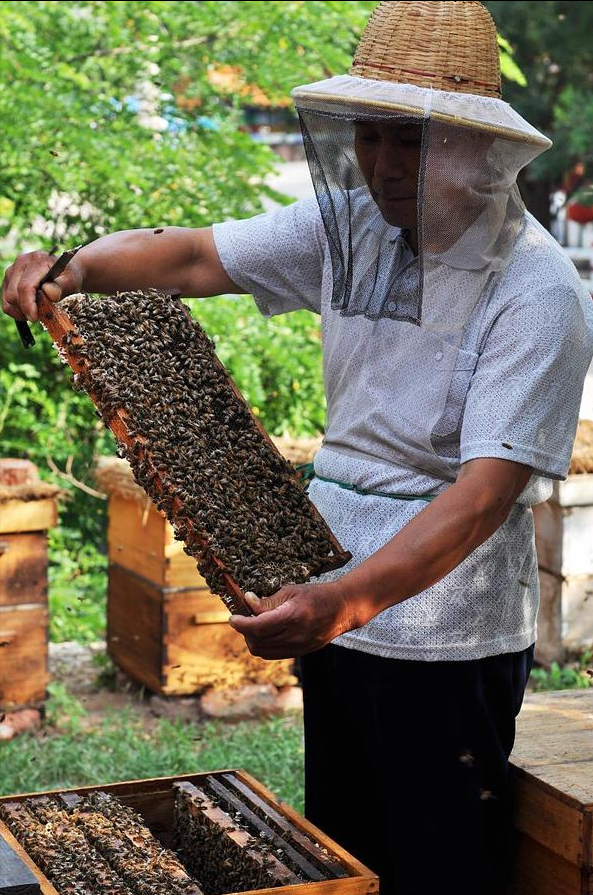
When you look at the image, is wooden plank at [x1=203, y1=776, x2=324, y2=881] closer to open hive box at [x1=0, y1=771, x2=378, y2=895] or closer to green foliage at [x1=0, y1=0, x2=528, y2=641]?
open hive box at [x1=0, y1=771, x2=378, y2=895]

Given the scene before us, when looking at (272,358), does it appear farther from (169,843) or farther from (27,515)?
(169,843)

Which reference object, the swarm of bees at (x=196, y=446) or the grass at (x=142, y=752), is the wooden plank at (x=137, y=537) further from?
the swarm of bees at (x=196, y=446)

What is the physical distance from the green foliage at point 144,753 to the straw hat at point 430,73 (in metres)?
2.94

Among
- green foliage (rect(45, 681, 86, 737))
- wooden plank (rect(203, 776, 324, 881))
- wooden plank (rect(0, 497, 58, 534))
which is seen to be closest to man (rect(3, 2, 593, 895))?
wooden plank (rect(203, 776, 324, 881))

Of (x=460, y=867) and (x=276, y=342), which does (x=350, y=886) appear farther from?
(x=276, y=342)

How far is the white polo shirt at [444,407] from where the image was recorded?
2500 millimetres

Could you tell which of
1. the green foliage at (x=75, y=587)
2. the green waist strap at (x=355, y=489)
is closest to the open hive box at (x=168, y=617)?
the green foliage at (x=75, y=587)

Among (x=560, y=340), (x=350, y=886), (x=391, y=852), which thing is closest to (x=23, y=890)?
(x=350, y=886)

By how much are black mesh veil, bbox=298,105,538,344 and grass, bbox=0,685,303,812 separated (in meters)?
2.52

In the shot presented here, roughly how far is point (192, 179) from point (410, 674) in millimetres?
5218

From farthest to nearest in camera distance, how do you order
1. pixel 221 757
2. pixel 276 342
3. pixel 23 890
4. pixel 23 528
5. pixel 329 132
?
pixel 276 342 < pixel 23 528 < pixel 221 757 < pixel 329 132 < pixel 23 890

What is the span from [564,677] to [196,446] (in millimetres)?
3890

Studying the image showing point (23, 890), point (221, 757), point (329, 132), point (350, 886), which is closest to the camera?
point (23, 890)

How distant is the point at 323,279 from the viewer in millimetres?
2951
